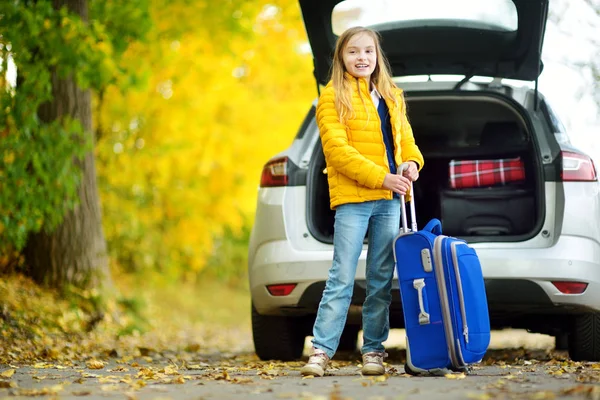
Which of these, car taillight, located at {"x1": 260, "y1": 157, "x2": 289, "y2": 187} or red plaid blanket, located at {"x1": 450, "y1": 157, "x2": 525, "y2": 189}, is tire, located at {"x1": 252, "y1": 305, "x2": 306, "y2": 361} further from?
red plaid blanket, located at {"x1": 450, "y1": 157, "x2": 525, "y2": 189}

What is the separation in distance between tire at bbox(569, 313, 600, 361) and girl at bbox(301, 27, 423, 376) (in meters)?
1.28

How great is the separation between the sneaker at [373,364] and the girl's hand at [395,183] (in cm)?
81

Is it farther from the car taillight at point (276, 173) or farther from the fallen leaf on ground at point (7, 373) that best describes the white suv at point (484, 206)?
the fallen leaf on ground at point (7, 373)

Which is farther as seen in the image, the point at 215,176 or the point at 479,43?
the point at 215,176

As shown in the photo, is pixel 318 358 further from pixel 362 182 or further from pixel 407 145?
pixel 407 145

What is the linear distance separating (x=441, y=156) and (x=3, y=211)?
350 cm

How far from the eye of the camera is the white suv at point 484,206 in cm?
495

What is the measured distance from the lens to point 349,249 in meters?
4.54

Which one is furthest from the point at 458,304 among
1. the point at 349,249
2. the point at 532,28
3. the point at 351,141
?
the point at 532,28

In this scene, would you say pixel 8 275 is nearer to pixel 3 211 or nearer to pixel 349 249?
pixel 3 211

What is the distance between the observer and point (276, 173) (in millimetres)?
5391

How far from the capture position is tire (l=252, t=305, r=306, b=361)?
566cm

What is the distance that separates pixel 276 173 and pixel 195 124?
6234 mm

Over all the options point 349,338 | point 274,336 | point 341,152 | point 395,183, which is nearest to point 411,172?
point 395,183
